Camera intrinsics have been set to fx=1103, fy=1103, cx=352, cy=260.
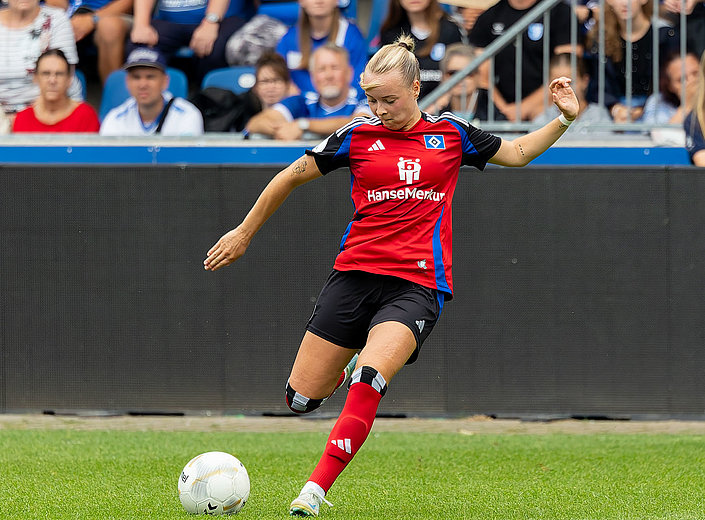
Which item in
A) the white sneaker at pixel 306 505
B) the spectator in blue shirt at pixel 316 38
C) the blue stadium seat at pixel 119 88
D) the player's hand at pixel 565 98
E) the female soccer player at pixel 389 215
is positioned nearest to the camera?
the white sneaker at pixel 306 505

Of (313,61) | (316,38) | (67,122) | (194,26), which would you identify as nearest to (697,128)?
(313,61)

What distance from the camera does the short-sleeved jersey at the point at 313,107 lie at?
10859 millimetres

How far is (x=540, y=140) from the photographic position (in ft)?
18.2

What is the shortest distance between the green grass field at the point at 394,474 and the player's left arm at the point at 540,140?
176cm

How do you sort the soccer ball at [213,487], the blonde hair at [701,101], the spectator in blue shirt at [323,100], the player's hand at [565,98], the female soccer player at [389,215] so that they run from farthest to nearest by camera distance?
1. the spectator in blue shirt at [323,100]
2. the blonde hair at [701,101]
3. the player's hand at [565,98]
4. the female soccer player at [389,215]
5. the soccer ball at [213,487]

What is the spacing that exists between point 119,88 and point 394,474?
Result: 21.3 ft

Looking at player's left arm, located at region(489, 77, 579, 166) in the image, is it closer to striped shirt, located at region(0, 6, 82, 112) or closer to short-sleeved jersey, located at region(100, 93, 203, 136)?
short-sleeved jersey, located at region(100, 93, 203, 136)

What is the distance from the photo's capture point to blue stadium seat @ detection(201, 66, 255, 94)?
11492 millimetres

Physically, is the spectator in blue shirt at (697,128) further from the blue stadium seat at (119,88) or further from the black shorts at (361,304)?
the blue stadium seat at (119,88)

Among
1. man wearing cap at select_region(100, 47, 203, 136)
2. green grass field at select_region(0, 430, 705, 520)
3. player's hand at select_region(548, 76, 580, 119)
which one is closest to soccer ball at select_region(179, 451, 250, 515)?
green grass field at select_region(0, 430, 705, 520)

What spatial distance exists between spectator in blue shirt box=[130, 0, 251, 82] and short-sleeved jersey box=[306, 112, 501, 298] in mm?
6850

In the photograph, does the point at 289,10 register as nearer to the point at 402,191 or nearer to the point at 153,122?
A: the point at 153,122

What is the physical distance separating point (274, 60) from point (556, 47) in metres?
2.85

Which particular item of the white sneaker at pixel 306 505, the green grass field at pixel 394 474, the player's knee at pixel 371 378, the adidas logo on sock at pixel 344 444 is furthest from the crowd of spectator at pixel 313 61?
the white sneaker at pixel 306 505
